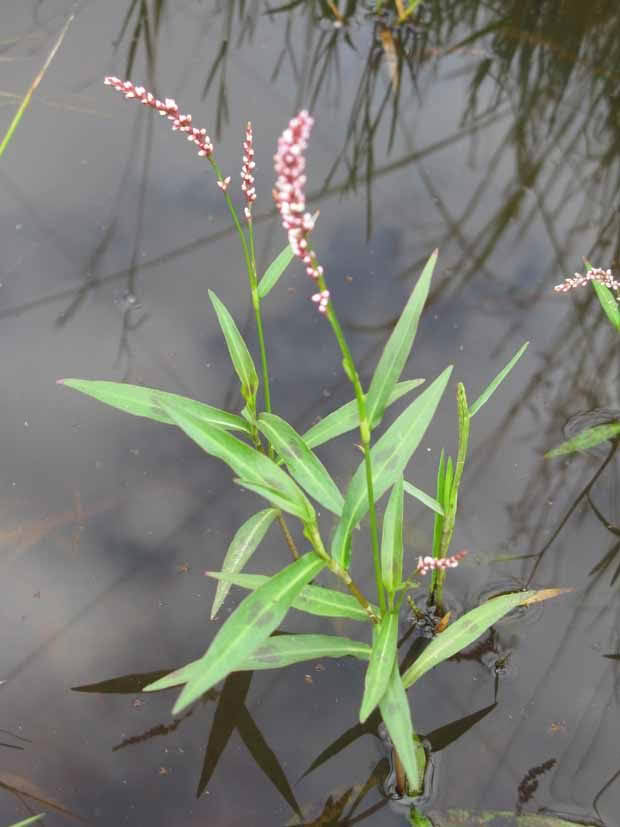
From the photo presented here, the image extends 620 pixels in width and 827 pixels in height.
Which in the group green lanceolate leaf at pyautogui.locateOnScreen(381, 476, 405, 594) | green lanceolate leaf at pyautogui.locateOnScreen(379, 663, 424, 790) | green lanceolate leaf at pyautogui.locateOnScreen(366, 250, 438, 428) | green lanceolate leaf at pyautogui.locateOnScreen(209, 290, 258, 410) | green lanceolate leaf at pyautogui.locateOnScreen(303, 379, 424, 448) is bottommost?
green lanceolate leaf at pyautogui.locateOnScreen(379, 663, 424, 790)

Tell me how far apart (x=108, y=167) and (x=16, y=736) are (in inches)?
75.5

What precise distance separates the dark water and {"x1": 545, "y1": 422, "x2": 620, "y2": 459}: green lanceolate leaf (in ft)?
0.23

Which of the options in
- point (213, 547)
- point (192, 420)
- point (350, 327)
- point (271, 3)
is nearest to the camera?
point (192, 420)

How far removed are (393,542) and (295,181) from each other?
1.04 metres

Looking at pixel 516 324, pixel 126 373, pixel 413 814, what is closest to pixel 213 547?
pixel 126 373

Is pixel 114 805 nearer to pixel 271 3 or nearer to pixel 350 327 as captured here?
pixel 350 327

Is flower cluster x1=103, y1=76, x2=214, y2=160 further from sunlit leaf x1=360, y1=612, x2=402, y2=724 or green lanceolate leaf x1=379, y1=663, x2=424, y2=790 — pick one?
green lanceolate leaf x1=379, y1=663, x2=424, y2=790

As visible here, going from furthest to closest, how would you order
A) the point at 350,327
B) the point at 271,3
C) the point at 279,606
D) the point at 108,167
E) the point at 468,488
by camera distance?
the point at 271,3
the point at 108,167
the point at 350,327
the point at 468,488
the point at 279,606

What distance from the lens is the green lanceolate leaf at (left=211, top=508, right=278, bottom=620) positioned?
2.10m

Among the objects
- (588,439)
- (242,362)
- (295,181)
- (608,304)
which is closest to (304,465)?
(242,362)

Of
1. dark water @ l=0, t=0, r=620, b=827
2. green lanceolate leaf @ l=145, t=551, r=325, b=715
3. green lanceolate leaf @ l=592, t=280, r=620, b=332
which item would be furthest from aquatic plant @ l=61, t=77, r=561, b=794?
green lanceolate leaf @ l=592, t=280, r=620, b=332

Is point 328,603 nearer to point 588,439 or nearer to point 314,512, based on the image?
point 314,512

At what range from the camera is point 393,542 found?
1969 mm

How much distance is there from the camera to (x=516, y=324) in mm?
2938
